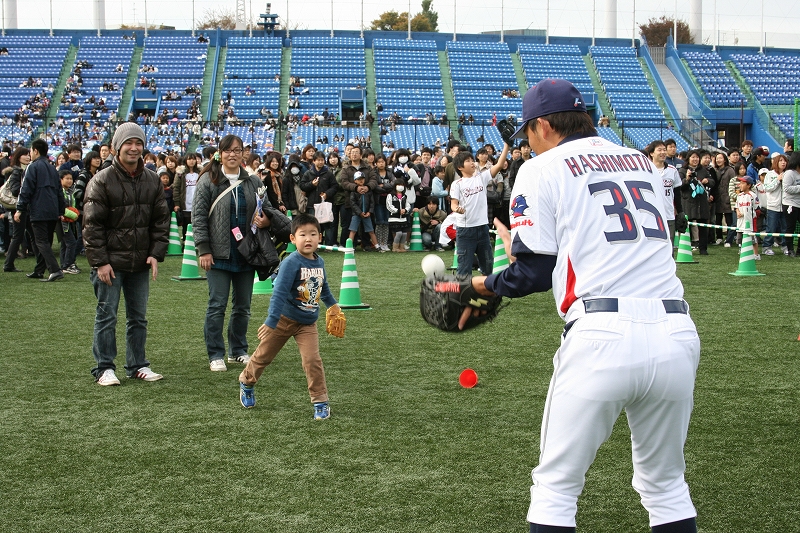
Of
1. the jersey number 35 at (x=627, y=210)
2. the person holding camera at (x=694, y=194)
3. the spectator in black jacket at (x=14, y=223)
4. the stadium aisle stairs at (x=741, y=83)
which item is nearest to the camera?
the jersey number 35 at (x=627, y=210)

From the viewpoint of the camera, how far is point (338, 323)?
6.42m

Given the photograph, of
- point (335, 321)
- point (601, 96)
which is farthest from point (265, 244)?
point (601, 96)

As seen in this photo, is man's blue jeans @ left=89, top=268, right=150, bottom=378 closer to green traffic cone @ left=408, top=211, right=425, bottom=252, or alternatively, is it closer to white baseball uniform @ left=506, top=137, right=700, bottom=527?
white baseball uniform @ left=506, top=137, right=700, bottom=527

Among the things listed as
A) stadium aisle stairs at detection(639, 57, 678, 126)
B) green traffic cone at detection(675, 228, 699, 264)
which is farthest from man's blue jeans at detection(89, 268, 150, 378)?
stadium aisle stairs at detection(639, 57, 678, 126)

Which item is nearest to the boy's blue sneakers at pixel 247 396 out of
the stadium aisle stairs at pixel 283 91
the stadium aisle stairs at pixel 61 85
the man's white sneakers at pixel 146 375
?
the man's white sneakers at pixel 146 375

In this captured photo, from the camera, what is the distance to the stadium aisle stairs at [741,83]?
139 feet

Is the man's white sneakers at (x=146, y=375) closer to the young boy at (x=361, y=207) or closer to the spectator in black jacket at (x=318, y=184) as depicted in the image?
the spectator in black jacket at (x=318, y=184)

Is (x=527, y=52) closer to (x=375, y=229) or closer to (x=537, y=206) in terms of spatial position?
(x=375, y=229)

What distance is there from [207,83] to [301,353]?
133 feet

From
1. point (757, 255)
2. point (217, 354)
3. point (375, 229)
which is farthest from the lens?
point (375, 229)

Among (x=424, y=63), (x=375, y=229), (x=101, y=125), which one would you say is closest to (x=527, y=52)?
(x=424, y=63)

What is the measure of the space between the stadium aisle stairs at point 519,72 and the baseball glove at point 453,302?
1680 inches

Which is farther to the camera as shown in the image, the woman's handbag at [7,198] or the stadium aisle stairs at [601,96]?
the stadium aisle stairs at [601,96]

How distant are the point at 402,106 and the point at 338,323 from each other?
124 feet
